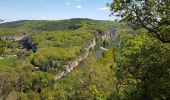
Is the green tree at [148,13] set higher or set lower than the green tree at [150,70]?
higher

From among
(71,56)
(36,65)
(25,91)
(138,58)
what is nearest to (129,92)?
(138,58)

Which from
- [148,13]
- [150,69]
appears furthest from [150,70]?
[148,13]

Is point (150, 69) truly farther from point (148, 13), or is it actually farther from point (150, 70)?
point (148, 13)

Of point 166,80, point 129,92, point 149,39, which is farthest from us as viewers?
point 129,92

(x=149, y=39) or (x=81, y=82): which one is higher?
(x=149, y=39)

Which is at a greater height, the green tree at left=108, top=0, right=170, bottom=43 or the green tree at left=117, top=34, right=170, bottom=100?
the green tree at left=108, top=0, right=170, bottom=43

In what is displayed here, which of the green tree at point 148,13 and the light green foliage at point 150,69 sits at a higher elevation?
the green tree at point 148,13

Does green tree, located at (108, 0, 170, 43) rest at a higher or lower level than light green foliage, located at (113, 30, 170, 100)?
higher

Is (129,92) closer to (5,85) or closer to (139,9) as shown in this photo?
(139,9)
